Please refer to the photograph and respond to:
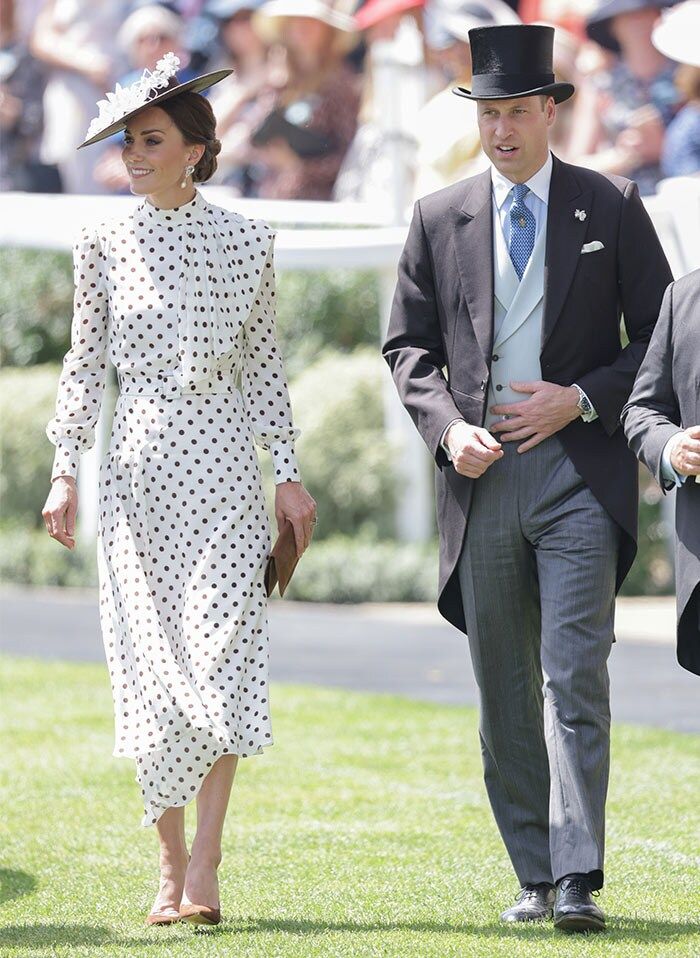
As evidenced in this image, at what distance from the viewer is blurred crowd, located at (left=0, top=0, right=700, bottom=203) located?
11.5 m

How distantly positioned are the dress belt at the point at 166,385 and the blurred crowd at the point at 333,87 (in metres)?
4.94

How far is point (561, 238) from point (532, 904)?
5.77 feet

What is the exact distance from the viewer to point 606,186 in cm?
499

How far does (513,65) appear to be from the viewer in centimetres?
491

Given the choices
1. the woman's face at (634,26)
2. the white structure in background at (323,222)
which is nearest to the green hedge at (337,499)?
the woman's face at (634,26)

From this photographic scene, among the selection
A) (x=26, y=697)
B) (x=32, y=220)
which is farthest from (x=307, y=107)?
(x=26, y=697)

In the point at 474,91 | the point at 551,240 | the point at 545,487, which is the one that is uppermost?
the point at 474,91

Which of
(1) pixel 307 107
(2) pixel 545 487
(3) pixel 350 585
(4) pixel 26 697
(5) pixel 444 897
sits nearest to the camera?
(2) pixel 545 487

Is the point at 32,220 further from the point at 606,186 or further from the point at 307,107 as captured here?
the point at 606,186

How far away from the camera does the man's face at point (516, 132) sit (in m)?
4.92

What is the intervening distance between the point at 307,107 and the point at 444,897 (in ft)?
34.3

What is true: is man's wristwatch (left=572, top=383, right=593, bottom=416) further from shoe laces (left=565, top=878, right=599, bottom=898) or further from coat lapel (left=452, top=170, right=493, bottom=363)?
shoe laces (left=565, top=878, right=599, bottom=898)

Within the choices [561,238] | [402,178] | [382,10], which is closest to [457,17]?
[382,10]

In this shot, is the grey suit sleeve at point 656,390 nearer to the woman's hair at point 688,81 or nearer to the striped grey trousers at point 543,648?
the striped grey trousers at point 543,648
